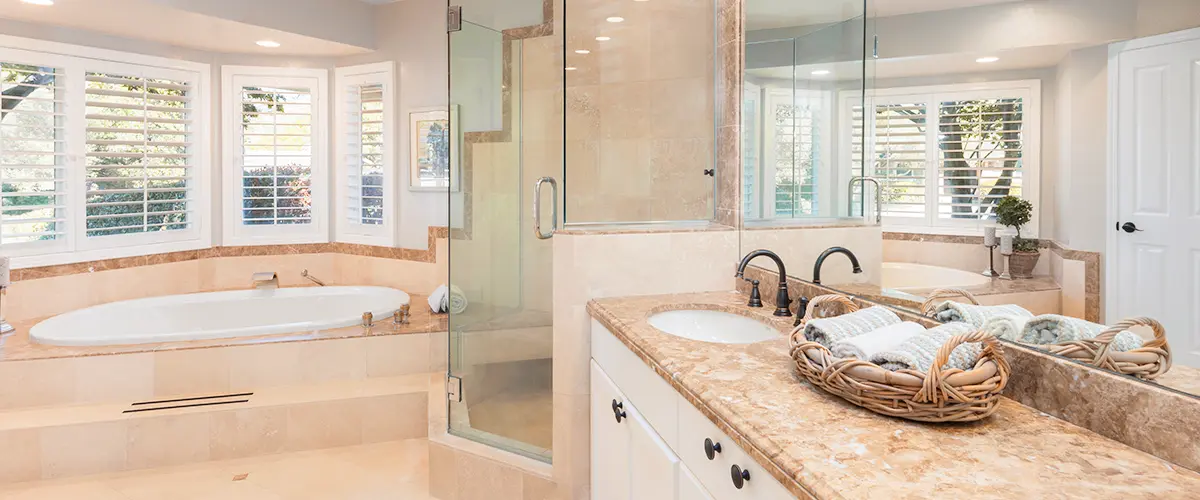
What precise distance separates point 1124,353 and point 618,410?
1.10m

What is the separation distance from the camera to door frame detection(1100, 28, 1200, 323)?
929 millimetres

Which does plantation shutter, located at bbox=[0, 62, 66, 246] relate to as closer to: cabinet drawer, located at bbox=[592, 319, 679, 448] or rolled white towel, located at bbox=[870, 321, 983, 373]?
cabinet drawer, located at bbox=[592, 319, 679, 448]

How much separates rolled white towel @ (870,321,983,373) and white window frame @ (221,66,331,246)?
4.60 m

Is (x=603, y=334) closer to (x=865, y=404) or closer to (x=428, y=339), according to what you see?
(x=865, y=404)

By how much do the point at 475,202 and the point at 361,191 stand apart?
2.47 m

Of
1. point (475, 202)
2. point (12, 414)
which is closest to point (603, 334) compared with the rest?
point (475, 202)

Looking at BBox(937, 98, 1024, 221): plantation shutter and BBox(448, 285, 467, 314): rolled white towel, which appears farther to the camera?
BBox(448, 285, 467, 314): rolled white towel

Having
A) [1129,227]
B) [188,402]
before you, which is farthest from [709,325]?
[188,402]

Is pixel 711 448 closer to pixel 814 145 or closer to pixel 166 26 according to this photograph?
pixel 814 145

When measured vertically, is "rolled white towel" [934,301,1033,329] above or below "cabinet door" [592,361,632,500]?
above

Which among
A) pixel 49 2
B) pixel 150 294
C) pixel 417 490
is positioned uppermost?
pixel 49 2

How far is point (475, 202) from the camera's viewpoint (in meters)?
2.73

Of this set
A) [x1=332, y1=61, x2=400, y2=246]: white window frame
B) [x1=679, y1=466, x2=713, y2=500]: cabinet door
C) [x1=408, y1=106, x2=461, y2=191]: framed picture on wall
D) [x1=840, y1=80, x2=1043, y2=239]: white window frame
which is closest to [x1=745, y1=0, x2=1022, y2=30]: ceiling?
[x1=840, y1=80, x2=1043, y2=239]: white window frame

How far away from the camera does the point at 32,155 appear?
3.80 metres
